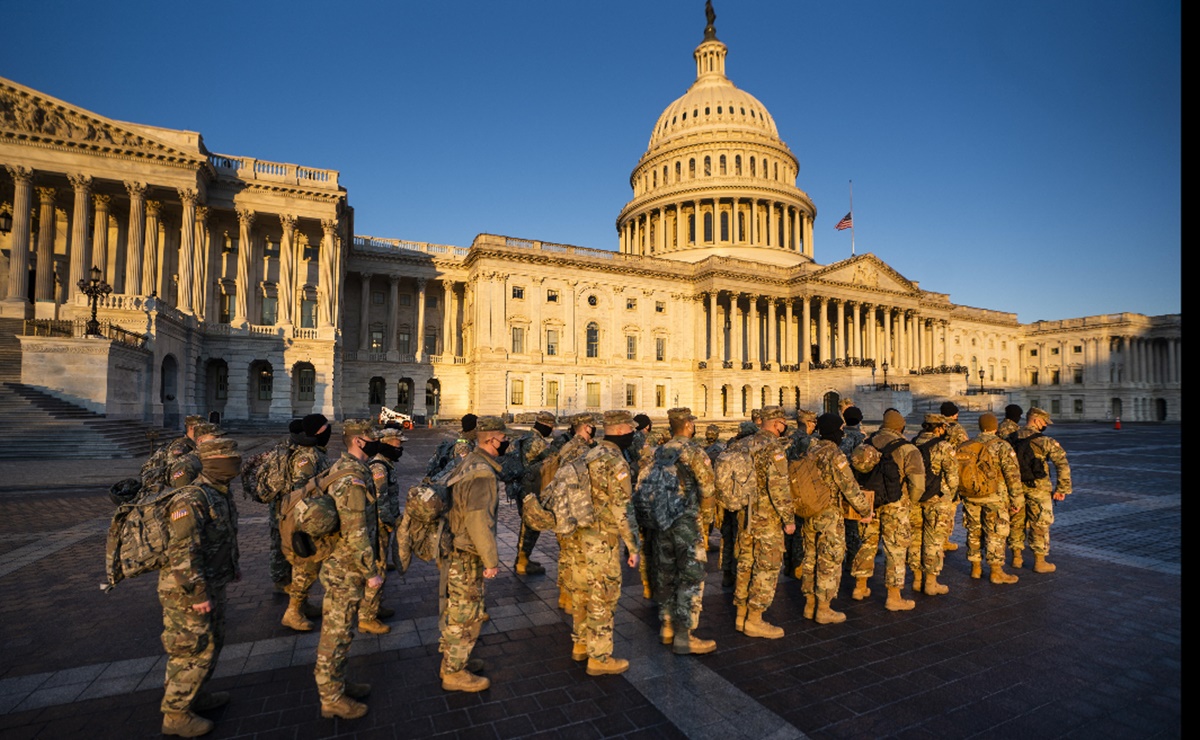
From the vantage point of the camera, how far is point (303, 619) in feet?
21.1

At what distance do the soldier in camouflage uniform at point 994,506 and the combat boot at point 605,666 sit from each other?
223 inches

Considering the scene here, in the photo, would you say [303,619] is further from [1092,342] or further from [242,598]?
[1092,342]

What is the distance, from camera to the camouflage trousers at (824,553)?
6.58m

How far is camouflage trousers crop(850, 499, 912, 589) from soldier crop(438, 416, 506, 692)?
15.7 ft

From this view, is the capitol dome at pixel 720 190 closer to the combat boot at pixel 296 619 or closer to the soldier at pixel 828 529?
the soldier at pixel 828 529

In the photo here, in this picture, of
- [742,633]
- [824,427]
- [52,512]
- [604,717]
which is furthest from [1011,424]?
[52,512]

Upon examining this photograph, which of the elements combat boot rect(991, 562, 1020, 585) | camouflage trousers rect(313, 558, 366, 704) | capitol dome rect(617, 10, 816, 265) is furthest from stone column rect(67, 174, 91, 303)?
capitol dome rect(617, 10, 816, 265)

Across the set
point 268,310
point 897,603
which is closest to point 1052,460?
point 897,603

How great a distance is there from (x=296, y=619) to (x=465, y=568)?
8.69 feet

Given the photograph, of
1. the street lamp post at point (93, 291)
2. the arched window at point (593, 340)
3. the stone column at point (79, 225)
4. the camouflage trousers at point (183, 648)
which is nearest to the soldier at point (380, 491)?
the camouflage trousers at point (183, 648)

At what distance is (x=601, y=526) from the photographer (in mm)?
5547

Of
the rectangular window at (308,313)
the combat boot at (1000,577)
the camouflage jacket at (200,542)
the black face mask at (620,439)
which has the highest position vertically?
the rectangular window at (308,313)

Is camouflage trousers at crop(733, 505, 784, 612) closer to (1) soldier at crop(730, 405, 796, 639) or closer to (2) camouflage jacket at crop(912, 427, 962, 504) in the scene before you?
(1) soldier at crop(730, 405, 796, 639)

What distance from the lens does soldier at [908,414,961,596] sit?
7531 millimetres
